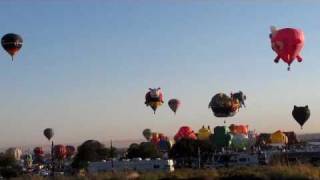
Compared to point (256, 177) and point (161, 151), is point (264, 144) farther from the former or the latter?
point (256, 177)

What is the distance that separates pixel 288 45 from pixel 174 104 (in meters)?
42.8

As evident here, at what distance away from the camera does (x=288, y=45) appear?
4328 centimetres

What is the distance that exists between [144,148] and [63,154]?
59.2ft

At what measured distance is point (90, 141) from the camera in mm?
129750

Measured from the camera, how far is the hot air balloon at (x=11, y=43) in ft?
178

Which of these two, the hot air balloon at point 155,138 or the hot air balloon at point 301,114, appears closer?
the hot air balloon at point 301,114

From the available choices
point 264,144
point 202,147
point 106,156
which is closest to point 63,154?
point 106,156

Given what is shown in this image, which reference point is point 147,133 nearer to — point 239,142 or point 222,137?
point 239,142

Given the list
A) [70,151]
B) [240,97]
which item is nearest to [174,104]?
[240,97]

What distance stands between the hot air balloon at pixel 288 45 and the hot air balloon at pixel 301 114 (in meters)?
34.1

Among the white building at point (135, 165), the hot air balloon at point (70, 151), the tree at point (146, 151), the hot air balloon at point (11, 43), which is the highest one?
the hot air balloon at point (11, 43)

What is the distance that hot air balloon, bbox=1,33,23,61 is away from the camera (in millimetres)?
54312

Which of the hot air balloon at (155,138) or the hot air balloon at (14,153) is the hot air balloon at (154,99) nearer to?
the hot air balloon at (155,138)

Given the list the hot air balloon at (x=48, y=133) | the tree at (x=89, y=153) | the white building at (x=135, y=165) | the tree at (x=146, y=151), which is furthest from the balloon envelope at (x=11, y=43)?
the tree at (x=146, y=151)
